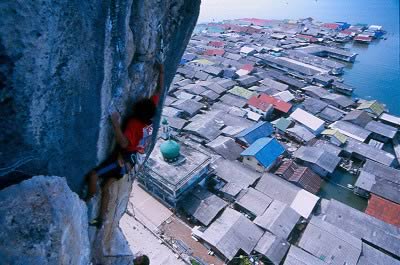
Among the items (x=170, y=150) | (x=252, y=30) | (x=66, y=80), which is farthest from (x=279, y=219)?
(x=252, y=30)

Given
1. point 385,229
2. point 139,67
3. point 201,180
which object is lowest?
point 201,180

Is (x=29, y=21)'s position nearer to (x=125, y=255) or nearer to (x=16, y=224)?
(x=16, y=224)

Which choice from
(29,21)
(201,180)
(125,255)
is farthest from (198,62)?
(29,21)

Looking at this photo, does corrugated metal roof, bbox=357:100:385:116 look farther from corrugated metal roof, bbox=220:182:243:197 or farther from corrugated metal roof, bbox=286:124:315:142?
corrugated metal roof, bbox=220:182:243:197

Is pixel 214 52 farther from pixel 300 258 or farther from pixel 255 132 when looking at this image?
pixel 300 258

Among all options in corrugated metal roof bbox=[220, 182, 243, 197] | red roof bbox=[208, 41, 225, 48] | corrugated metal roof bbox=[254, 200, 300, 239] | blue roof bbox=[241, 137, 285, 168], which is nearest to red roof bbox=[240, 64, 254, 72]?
red roof bbox=[208, 41, 225, 48]

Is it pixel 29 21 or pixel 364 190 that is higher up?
pixel 29 21
